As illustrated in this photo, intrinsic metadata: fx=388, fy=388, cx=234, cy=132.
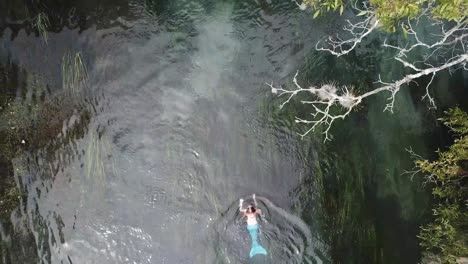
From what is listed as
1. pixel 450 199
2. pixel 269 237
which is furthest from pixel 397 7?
pixel 450 199

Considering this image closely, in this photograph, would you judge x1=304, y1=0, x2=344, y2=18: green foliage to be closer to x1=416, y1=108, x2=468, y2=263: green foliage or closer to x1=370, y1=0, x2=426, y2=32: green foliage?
x1=370, y1=0, x2=426, y2=32: green foliage

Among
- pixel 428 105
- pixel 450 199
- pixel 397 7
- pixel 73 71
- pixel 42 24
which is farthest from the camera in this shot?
pixel 428 105

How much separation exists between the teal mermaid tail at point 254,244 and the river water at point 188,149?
6.9 inches

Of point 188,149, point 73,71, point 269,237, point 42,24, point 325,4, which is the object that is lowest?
point 269,237

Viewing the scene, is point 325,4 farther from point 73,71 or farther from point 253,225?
point 73,71

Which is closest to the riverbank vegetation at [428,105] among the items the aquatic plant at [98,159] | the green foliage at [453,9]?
the green foliage at [453,9]

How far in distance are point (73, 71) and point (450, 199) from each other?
9782 millimetres

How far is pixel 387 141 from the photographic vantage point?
10.2 meters

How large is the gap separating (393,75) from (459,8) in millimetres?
4737

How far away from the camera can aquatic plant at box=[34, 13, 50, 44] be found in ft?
27.0

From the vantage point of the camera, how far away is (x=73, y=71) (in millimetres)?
8430

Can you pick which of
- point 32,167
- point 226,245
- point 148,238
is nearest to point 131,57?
point 32,167

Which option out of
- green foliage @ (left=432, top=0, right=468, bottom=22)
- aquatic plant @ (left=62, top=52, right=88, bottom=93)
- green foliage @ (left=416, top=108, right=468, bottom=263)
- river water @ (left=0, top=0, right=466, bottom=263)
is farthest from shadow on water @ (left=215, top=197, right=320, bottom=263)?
green foliage @ (left=432, top=0, right=468, bottom=22)

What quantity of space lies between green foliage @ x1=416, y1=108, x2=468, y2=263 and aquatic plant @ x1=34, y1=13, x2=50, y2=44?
903cm
